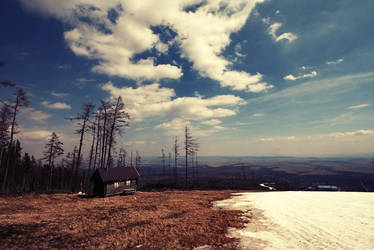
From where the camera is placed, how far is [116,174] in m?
25.1

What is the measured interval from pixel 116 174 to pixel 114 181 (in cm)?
121

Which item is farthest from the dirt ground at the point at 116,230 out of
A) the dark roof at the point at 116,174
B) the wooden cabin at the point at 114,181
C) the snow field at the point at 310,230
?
the dark roof at the point at 116,174

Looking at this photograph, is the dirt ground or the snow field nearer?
the snow field

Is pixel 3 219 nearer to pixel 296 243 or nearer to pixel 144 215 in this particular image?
pixel 144 215

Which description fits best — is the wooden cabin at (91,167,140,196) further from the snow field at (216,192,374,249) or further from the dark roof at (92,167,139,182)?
the snow field at (216,192,374,249)

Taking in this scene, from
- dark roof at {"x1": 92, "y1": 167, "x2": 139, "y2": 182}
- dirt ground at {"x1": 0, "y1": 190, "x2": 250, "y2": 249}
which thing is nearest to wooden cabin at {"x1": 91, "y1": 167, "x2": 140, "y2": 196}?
dark roof at {"x1": 92, "y1": 167, "x2": 139, "y2": 182}

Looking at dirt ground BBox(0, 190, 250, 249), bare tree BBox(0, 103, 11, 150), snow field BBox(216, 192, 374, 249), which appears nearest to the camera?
snow field BBox(216, 192, 374, 249)

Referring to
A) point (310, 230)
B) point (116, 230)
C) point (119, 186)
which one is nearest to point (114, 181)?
point (119, 186)

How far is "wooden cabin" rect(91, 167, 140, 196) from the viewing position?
23234mm

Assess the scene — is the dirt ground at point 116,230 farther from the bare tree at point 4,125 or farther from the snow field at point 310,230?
the bare tree at point 4,125

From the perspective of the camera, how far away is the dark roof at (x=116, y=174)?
23559mm

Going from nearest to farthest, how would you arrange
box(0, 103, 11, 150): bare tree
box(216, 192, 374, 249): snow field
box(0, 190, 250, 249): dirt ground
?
box(216, 192, 374, 249): snow field
box(0, 190, 250, 249): dirt ground
box(0, 103, 11, 150): bare tree

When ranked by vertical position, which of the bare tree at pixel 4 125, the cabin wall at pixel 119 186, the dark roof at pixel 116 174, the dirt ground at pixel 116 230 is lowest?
the cabin wall at pixel 119 186

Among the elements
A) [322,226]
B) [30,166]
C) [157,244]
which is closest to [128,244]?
[157,244]
